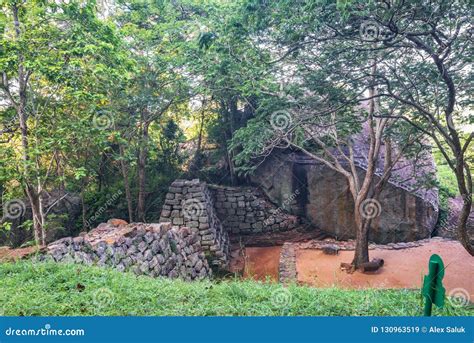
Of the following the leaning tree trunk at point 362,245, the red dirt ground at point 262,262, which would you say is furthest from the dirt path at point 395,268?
the red dirt ground at point 262,262

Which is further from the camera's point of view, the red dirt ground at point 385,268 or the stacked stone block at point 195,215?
the stacked stone block at point 195,215

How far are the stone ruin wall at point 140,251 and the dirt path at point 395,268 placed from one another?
2551 millimetres

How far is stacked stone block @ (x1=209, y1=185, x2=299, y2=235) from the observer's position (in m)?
11.0

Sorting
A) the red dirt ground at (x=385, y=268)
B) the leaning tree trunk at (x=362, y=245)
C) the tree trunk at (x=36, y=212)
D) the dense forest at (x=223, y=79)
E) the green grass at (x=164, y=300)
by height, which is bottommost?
the red dirt ground at (x=385, y=268)

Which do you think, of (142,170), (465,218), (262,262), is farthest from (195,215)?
(465,218)

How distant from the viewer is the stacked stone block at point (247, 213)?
11.0m

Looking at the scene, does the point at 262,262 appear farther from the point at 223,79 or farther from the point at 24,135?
the point at 24,135

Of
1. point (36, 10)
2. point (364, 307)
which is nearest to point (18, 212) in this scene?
point (36, 10)

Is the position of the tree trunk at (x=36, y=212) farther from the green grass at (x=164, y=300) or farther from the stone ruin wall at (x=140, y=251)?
the green grass at (x=164, y=300)

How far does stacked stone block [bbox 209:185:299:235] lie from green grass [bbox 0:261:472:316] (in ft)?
24.0

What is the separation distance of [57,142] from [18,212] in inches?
190

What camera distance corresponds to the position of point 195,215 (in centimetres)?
887

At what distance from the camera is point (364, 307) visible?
304 cm

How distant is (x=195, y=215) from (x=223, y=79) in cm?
389
